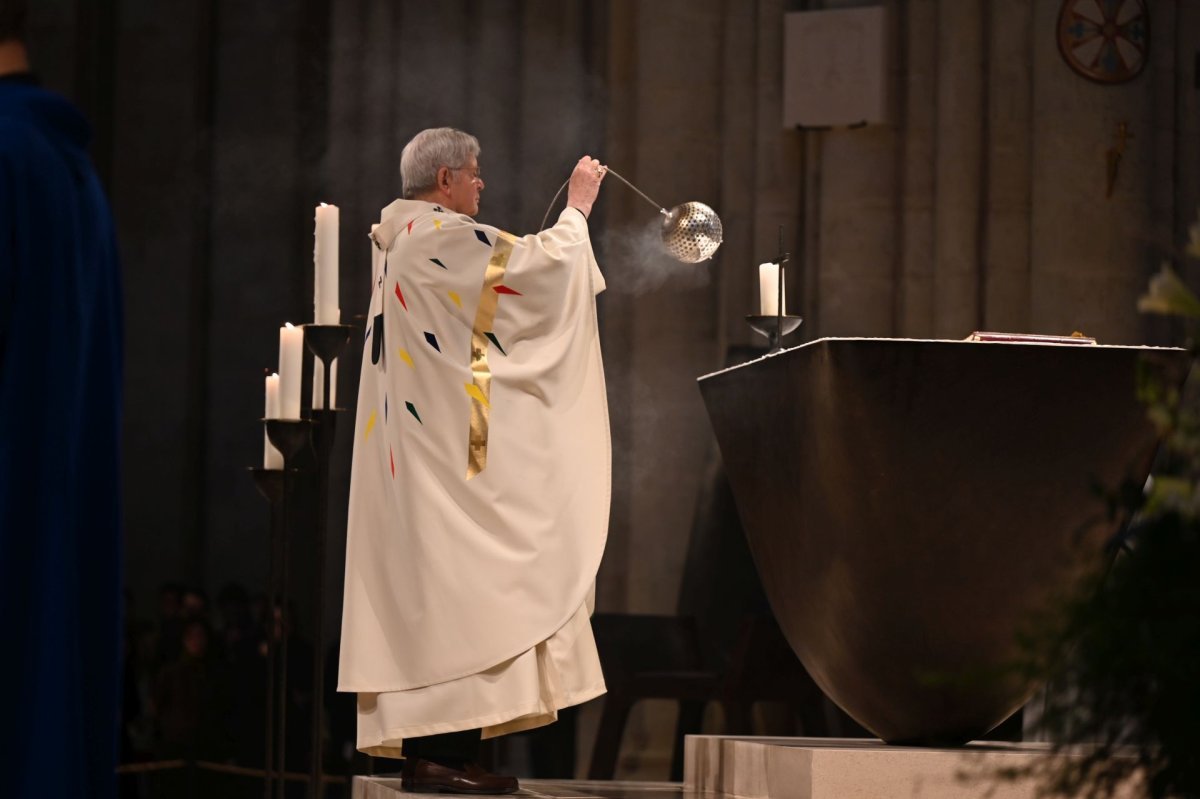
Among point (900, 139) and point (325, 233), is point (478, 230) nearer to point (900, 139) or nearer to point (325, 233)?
point (325, 233)

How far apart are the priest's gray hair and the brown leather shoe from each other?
4.47ft

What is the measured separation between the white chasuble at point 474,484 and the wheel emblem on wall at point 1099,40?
3518 mm

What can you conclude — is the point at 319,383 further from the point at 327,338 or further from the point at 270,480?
the point at 327,338

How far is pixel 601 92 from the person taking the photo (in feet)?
25.0

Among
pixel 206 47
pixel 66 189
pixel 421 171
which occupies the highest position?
pixel 206 47

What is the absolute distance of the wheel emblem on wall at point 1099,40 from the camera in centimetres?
690

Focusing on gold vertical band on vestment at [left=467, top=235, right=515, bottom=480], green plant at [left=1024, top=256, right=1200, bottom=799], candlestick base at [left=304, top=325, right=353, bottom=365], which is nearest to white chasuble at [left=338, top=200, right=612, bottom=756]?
gold vertical band on vestment at [left=467, top=235, right=515, bottom=480]

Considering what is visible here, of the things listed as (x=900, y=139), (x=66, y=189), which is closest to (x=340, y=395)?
(x=900, y=139)

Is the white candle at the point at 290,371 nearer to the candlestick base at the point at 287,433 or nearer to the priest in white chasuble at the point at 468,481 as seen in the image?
the candlestick base at the point at 287,433

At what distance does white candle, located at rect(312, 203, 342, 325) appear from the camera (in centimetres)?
423

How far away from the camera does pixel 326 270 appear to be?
4238 mm

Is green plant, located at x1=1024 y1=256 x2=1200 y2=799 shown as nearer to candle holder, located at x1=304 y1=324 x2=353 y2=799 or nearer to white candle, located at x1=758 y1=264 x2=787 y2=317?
white candle, located at x1=758 y1=264 x2=787 y2=317

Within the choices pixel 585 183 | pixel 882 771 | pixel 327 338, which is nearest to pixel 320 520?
pixel 327 338

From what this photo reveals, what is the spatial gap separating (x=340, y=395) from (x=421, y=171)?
368 cm
